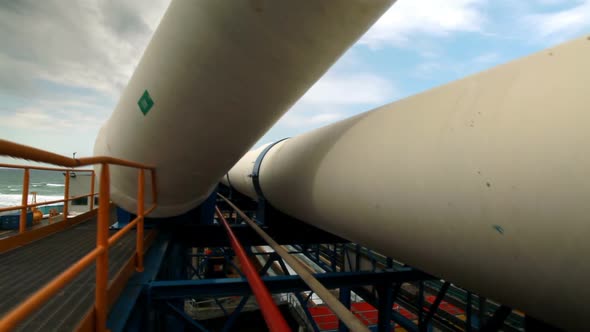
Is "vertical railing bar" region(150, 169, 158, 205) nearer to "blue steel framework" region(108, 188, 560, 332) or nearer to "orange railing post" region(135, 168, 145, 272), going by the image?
"orange railing post" region(135, 168, 145, 272)

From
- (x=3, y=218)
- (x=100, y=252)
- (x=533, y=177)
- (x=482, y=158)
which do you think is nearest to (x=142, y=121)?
(x=100, y=252)

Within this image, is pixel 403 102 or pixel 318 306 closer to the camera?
pixel 403 102

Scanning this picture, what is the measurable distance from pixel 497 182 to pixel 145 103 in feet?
7.16

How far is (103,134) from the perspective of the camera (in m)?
3.15

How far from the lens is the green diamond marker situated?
2160 mm

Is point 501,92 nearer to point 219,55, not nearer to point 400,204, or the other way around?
point 400,204

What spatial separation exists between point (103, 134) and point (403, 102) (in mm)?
2911

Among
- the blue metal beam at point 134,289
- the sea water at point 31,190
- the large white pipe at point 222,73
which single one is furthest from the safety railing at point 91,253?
the sea water at point 31,190

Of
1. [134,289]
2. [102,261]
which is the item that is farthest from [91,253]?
[134,289]

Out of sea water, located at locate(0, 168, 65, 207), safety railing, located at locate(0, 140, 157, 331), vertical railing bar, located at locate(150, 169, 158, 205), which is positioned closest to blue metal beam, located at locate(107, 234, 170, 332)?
safety railing, located at locate(0, 140, 157, 331)

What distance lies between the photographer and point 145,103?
2225mm

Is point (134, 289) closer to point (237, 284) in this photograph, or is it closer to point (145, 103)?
point (237, 284)

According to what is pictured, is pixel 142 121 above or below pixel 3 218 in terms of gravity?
above

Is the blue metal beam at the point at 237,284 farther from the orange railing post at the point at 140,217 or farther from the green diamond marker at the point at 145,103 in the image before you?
the green diamond marker at the point at 145,103
